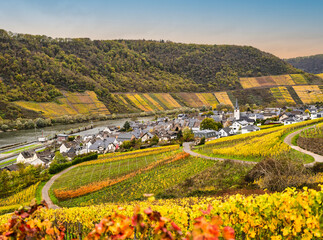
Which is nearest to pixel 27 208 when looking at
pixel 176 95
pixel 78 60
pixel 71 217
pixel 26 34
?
pixel 71 217

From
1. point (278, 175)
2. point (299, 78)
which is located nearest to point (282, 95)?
point (299, 78)

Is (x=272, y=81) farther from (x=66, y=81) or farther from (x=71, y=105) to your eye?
(x=66, y=81)

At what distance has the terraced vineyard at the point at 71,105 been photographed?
364ft

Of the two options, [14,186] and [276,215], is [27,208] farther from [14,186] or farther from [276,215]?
[14,186]

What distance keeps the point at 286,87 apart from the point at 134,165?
163m

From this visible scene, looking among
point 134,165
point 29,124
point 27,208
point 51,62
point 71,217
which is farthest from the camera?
point 51,62

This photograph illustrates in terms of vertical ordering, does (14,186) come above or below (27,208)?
below

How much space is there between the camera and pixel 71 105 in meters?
126

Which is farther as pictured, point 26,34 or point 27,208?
point 26,34

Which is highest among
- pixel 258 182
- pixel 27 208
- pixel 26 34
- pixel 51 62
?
pixel 26 34

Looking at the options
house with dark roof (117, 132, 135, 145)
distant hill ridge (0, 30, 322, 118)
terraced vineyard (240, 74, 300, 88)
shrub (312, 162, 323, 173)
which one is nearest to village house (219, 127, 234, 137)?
house with dark roof (117, 132, 135, 145)

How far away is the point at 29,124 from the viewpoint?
88.6 metres

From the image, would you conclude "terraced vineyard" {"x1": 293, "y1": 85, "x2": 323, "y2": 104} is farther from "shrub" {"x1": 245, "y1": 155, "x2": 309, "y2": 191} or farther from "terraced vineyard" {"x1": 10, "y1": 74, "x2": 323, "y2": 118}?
"shrub" {"x1": 245, "y1": 155, "x2": 309, "y2": 191}

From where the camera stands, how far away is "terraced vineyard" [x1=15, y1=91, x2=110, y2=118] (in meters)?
111
